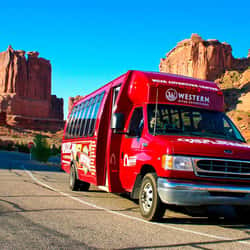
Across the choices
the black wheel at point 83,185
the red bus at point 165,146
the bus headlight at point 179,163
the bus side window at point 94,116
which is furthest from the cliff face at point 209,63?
the bus headlight at point 179,163

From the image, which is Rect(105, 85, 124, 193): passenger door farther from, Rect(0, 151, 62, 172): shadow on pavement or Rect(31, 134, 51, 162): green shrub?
Rect(31, 134, 51, 162): green shrub

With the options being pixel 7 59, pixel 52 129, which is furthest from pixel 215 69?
pixel 7 59

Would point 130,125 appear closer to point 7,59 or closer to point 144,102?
point 144,102

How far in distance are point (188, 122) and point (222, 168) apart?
4.66ft

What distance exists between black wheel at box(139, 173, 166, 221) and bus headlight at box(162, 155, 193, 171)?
492mm

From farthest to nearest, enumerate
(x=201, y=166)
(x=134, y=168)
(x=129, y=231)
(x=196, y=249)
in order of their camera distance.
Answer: (x=134, y=168)
(x=201, y=166)
(x=129, y=231)
(x=196, y=249)

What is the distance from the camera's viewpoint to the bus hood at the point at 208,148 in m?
6.21

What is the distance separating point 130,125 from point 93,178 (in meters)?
1.98

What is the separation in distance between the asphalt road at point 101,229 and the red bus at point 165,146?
0.45 m

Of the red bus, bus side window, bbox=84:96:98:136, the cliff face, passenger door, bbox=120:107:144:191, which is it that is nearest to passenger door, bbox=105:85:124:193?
the red bus

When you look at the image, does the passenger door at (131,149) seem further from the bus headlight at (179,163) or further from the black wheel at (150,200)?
the bus headlight at (179,163)

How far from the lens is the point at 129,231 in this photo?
5758mm

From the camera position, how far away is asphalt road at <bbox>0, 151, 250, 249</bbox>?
4.98 meters

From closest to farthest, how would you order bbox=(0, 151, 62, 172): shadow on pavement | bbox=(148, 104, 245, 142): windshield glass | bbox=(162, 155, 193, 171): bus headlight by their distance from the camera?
bbox=(162, 155, 193, 171): bus headlight → bbox=(148, 104, 245, 142): windshield glass → bbox=(0, 151, 62, 172): shadow on pavement
